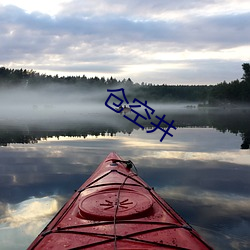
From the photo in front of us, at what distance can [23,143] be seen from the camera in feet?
62.3

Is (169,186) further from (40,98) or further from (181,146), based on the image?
(40,98)

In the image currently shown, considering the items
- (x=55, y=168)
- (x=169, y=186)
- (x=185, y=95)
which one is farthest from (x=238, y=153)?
(x=185, y=95)

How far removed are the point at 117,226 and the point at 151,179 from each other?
5.98m

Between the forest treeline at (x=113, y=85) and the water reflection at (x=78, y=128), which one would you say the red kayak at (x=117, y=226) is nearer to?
the water reflection at (x=78, y=128)

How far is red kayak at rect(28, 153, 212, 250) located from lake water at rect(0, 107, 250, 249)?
1.39 m

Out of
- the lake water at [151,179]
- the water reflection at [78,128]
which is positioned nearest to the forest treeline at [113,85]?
the water reflection at [78,128]

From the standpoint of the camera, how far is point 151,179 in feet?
34.6

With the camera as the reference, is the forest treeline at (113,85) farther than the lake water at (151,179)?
Yes

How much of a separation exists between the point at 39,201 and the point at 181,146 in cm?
1069

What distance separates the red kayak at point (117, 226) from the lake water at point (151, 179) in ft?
4.55

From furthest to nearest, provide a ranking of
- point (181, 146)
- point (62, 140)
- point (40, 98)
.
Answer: point (40, 98), point (62, 140), point (181, 146)

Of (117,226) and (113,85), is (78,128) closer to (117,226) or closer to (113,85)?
(117,226)

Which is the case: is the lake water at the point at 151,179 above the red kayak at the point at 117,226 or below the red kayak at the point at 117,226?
below

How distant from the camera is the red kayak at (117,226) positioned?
4215 mm
